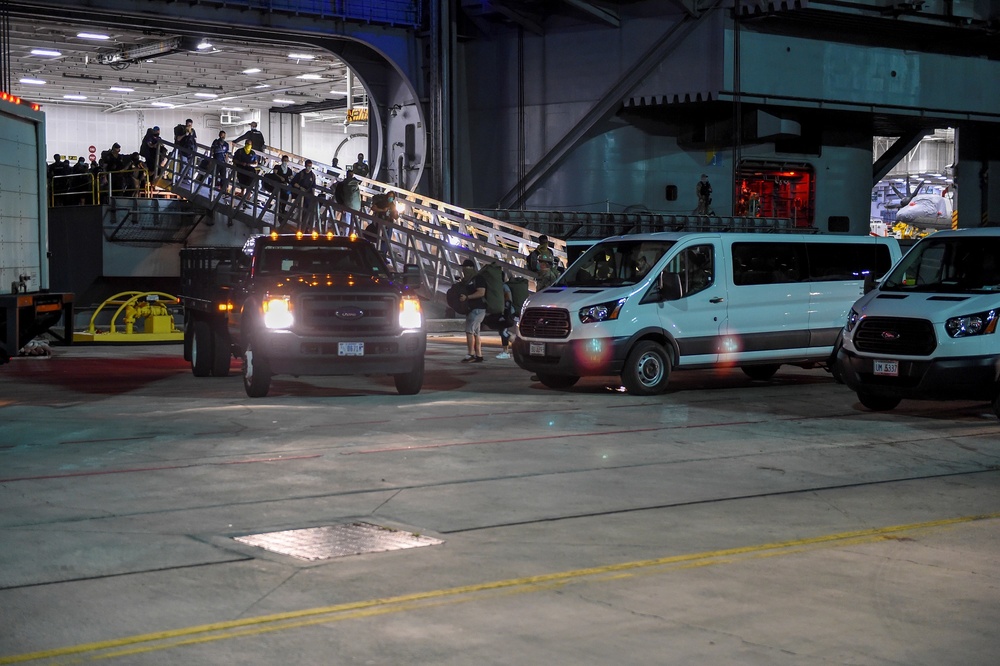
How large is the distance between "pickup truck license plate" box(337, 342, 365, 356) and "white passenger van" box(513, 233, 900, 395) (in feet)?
7.83

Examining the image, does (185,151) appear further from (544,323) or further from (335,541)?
(335,541)

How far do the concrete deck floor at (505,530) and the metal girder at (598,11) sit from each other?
2390 centimetres

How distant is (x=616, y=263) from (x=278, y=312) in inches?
176

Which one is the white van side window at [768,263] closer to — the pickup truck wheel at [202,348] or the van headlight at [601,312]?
the van headlight at [601,312]

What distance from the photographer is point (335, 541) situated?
764 cm

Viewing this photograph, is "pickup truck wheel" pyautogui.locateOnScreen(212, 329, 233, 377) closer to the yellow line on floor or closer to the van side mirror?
the van side mirror

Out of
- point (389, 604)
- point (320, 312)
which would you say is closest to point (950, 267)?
point (320, 312)

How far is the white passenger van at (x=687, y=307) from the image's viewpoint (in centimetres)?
1548

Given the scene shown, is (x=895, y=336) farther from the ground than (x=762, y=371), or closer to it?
farther from the ground

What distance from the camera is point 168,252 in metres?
33.3

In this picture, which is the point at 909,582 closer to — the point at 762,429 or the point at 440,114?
Result: the point at 762,429

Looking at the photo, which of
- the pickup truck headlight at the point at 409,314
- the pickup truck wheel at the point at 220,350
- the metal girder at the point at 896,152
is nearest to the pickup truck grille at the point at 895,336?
the pickup truck headlight at the point at 409,314

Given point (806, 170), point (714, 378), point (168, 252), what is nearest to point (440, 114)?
point (168, 252)

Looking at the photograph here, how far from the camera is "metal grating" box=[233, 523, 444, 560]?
7363 mm
